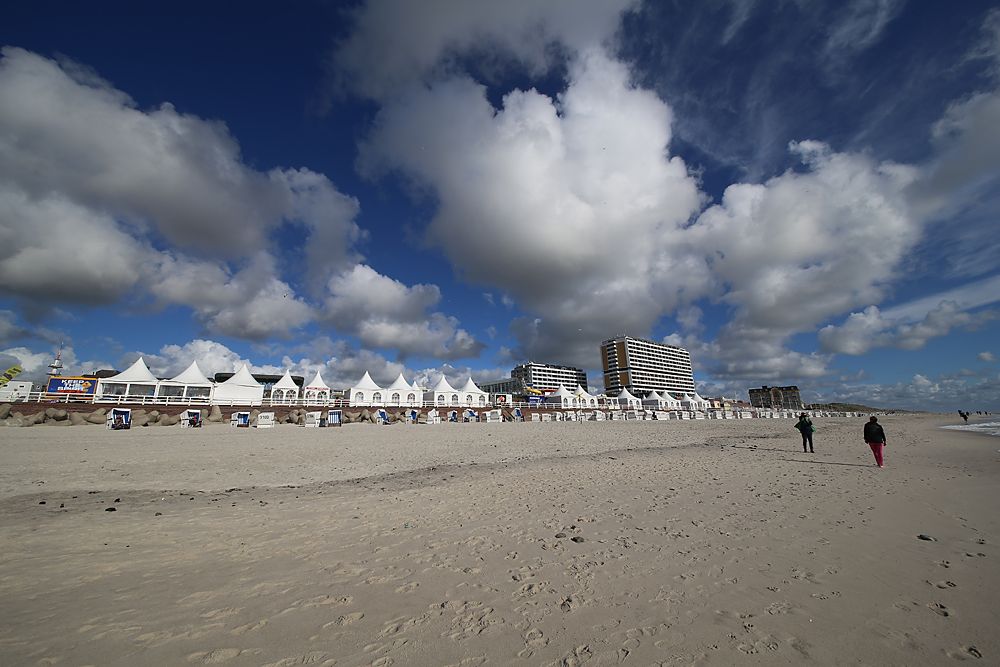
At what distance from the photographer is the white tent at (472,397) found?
166 feet

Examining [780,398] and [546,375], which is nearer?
[780,398]

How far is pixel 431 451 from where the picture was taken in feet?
53.0

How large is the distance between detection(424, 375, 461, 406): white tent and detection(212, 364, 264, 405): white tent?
1868cm

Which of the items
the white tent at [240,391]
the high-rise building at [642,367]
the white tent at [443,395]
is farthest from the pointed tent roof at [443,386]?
the high-rise building at [642,367]

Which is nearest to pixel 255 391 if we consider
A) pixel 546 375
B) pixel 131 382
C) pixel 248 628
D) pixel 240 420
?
pixel 131 382

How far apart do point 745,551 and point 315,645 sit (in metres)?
5.03

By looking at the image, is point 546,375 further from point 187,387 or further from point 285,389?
point 187,387

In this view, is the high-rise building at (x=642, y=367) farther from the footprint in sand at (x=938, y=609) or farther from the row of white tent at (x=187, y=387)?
the footprint in sand at (x=938, y=609)

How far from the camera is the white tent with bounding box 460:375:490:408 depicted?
50.6 meters

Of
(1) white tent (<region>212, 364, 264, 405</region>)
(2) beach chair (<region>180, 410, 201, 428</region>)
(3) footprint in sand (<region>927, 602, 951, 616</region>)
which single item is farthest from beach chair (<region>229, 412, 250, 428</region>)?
(3) footprint in sand (<region>927, 602, 951, 616</region>)

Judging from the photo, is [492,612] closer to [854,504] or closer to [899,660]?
[899,660]

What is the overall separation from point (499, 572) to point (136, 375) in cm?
4562

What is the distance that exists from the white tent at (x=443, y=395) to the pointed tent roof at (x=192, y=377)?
76.7 feet

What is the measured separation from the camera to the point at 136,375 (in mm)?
34938
